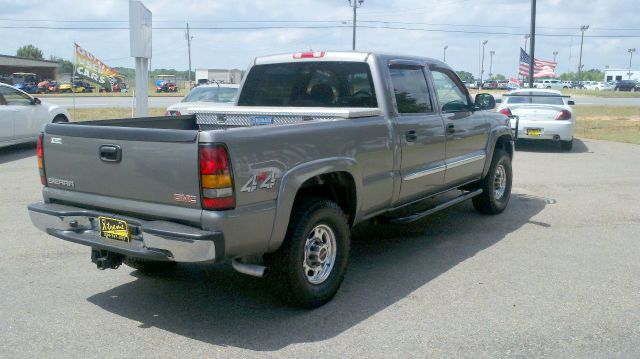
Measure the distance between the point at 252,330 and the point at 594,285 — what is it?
289 cm

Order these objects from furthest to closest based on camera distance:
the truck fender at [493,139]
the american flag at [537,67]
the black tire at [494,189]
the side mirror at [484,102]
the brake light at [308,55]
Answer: the american flag at [537,67]
the black tire at [494,189]
the truck fender at [493,139]
the side mirror at [484,102]
the brake light at [308,55]

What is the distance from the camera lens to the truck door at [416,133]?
5.36 metres

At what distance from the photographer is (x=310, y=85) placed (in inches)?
Result: 224

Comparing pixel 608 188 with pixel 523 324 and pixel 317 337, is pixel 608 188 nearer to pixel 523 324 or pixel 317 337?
pixel 523 324

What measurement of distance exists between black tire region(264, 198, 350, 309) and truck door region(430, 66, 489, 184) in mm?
2033

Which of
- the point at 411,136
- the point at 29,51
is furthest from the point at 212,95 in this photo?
the point at 29,51

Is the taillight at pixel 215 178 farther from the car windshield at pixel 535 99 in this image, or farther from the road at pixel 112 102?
the road at pixel 112 102

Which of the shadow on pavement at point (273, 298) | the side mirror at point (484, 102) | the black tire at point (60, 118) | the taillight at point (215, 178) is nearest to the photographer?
the taillight at point (215, 178)

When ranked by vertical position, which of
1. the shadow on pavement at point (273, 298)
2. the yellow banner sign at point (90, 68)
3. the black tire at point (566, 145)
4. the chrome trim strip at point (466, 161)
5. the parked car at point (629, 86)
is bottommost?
the shadow on pavement at point (273, 298)

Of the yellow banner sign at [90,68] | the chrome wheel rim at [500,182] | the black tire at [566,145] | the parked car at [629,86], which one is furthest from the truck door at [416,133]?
the parked car at [629,86]

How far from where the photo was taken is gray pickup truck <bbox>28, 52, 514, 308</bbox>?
3.68 meters

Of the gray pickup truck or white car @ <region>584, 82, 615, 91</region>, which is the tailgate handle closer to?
the gray pickup truck

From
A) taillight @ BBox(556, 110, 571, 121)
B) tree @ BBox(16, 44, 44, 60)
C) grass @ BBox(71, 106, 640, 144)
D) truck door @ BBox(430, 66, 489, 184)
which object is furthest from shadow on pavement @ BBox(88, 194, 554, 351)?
tree @ BBox(16, 44, 44, 60)

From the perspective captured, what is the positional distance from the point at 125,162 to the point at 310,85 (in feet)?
7.50
